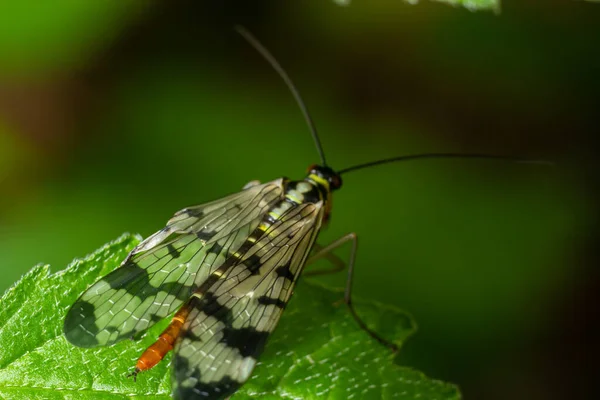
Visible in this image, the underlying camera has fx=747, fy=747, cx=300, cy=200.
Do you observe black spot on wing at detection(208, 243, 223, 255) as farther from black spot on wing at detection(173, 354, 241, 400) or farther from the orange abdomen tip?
black spot on wing at detection(173, 354, 241, 400)

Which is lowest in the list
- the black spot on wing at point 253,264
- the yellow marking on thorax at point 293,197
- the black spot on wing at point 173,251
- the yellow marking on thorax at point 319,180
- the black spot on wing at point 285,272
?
the black spot on wing at point 285,272

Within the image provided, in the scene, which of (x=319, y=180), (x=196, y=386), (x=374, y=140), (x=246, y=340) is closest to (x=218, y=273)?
(x=246, y=340)

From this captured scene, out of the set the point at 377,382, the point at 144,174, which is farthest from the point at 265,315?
the point at 144,174

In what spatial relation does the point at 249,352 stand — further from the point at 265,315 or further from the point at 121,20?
the point at 121,20

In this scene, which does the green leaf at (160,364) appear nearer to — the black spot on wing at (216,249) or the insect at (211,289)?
the insect at (211,289)

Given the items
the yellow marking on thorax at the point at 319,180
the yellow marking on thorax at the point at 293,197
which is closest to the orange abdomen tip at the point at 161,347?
the yellow marking on thorax at the point at 293,197

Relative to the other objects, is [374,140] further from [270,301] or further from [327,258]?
[270,301]
